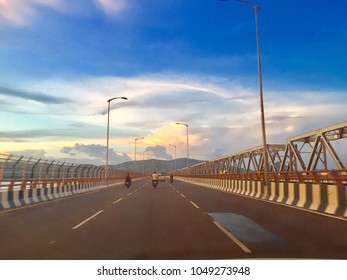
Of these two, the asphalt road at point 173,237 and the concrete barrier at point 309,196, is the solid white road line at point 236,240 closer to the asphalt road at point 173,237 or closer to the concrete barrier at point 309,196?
the asphalt road at point 173,237

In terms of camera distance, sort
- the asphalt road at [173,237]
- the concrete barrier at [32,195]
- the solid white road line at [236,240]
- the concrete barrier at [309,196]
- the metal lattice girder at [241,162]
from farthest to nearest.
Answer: the metal lattice girder at [241,162] → the concrete barrier at [32,195] → the concrete barrier at [309,196] → the solid white road line at [236,240] → the asphalt road at [173,237]

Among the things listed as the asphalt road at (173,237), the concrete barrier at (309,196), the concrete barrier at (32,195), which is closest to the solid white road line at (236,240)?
the asphalt road at (173,237)

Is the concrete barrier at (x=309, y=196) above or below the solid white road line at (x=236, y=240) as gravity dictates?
above

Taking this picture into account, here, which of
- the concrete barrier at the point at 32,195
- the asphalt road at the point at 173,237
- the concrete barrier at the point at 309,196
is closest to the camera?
the asphalt road at the point at 173,237

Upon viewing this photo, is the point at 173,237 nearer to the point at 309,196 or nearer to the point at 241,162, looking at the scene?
the point at 309,196

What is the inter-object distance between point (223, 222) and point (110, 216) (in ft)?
14.3

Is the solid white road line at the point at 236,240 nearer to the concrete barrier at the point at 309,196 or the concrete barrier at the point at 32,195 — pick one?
the concrete barrier at the point at 309,196

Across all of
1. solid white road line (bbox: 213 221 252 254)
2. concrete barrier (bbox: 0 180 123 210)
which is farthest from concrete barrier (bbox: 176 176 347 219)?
concrete barrier (bbox: 0 180 123 210)

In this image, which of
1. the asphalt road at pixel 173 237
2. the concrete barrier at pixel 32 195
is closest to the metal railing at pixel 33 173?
the concrete barrier at pixel 32 195

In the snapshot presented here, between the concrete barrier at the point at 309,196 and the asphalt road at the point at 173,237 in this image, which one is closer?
the asphalt road at the point at 173,237

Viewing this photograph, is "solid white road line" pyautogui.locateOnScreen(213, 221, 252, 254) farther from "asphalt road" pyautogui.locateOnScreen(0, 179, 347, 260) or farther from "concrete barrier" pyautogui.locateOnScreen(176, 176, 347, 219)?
"concrete barrier" pyautogui.locateOnScreen(176, 176, 347, 219)

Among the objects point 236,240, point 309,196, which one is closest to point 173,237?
point 236,240
